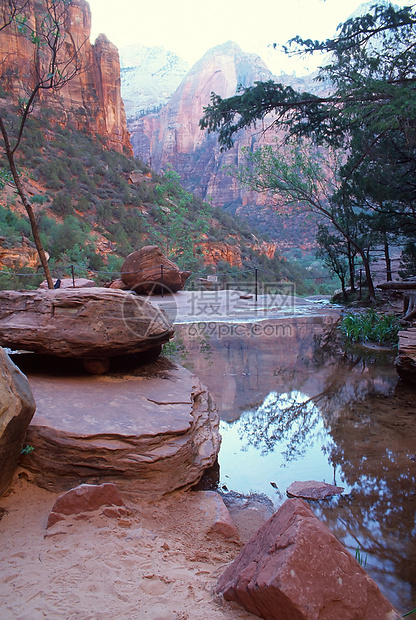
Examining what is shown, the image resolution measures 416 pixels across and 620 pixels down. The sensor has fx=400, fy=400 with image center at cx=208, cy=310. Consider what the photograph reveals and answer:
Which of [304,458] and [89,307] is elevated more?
[89,307]

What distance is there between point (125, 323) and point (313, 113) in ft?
24.6

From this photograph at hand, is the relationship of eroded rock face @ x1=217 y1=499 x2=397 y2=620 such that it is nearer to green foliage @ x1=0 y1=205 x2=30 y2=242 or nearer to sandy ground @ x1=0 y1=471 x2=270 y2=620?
sandy ground @ x1=0 y1=471 x2=270 y2=620

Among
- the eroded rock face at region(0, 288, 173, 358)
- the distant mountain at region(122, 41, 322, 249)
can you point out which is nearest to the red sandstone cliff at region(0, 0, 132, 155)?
the distant mountain at region(122, 41, 322, 249)

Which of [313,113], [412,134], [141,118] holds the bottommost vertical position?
[412,134]

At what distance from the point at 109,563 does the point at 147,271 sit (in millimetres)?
11337

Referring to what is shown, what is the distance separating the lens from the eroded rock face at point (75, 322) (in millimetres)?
3426

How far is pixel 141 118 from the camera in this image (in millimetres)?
89125

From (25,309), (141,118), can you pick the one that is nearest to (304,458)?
(25,309)

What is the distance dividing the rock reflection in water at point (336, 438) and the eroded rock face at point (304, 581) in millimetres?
668

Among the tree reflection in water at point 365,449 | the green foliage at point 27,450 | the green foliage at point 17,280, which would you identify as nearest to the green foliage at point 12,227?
the green foliage at point 17,280

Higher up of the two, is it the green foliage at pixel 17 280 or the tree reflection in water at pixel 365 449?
the green foliage at pixel 17 280

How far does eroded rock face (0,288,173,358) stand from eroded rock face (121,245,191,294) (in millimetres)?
8839

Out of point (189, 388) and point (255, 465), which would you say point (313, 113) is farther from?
point (255, 465)

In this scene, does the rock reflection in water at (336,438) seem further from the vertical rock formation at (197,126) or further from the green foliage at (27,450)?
the vertical rock formation at (197,126)
